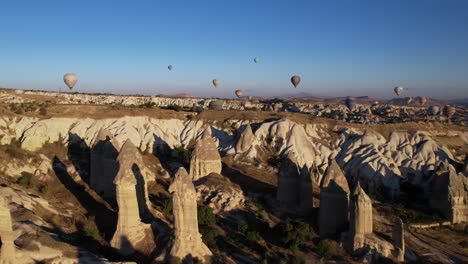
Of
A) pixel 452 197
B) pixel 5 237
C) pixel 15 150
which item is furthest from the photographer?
pixel 15 150

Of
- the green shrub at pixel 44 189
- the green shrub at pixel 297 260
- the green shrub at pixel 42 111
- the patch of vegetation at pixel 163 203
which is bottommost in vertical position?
the green shrub at pixel 297 260

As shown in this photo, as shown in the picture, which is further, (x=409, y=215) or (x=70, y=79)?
(x=70, y=79)

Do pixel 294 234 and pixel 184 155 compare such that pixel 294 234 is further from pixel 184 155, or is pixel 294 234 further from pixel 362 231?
pixel 184 155

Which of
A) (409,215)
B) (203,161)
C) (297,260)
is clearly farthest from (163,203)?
(409,215)

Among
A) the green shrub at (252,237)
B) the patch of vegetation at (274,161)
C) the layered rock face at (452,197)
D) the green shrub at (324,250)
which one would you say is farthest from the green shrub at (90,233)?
the layered rock face at (452,197)

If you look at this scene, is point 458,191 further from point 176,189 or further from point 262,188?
point 176,189

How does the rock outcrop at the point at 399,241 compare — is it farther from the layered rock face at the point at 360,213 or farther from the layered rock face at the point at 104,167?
the layered rock face at the point at 104,167

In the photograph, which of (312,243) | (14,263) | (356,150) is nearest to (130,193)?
(14,263)

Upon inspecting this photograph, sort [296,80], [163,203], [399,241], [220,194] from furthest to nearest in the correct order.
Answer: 1. [296,80]
2. [220,194]
3. [163,203]
4. [399,241]
